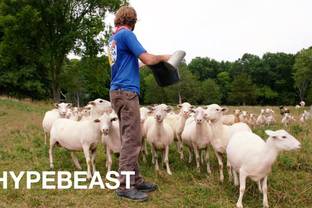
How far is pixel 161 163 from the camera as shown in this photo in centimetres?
1041

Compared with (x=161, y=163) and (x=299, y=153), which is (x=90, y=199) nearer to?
(x=161, y=163)

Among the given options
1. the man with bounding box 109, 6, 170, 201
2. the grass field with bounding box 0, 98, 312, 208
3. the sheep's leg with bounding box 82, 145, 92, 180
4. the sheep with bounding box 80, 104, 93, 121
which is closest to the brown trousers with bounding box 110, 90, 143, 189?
the man with bounding box 109, 6, 170, 201

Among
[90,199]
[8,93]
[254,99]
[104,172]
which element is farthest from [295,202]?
[254,99]

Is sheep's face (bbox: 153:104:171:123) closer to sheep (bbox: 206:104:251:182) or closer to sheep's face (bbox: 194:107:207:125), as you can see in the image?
sheep's face (bbox: 194:107:207:125)

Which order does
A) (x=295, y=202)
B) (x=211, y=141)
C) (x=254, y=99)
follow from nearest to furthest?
(x=295, y=202) < (x=211, y=141) < (x=254, y=99)

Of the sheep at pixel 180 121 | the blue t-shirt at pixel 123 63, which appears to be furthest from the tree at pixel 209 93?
the blue t-shirt at pixel 123 63

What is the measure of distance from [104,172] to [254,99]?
288 feet

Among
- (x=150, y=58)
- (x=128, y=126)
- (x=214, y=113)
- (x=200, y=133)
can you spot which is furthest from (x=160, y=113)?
(x=150, y=58)

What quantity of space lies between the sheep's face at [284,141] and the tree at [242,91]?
85804 millimetres

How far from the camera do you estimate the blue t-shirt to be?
7138mm

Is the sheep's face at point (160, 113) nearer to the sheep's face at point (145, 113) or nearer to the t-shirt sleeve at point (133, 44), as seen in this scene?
the sheep's face at point (145, 113)

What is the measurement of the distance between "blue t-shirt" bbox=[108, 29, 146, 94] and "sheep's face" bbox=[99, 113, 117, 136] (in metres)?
1.48

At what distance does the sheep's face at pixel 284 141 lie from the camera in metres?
6.72

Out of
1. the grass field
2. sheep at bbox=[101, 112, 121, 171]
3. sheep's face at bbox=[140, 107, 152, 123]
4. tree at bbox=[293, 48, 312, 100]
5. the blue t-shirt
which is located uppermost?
tree at bbox=[293, 48, 312, 100]
